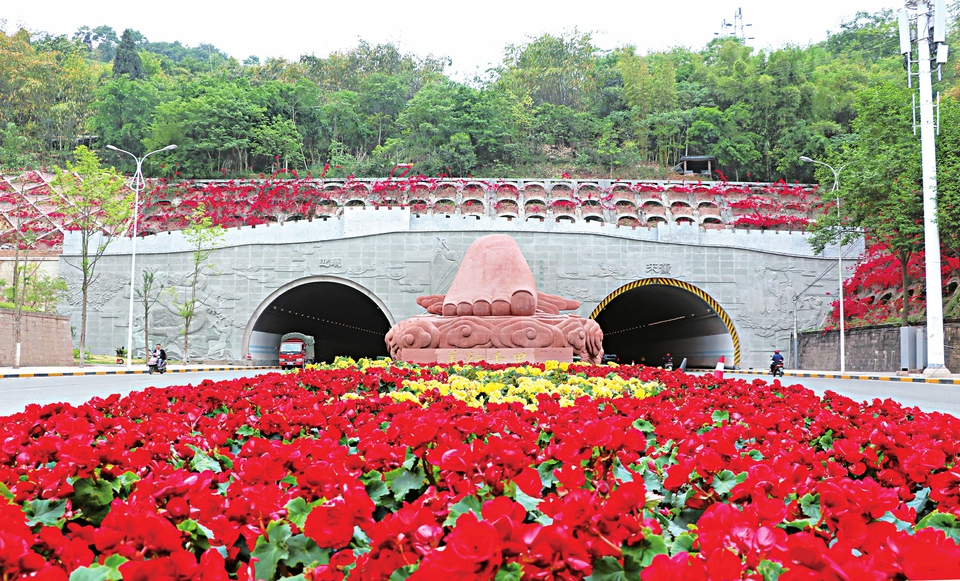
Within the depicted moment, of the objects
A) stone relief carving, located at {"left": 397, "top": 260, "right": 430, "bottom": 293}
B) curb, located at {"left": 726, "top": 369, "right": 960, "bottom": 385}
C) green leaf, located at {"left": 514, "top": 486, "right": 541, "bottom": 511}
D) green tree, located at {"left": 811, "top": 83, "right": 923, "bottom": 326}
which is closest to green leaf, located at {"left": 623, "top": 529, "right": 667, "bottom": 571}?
green leaf, located at {"left": 514, "top": 486, "right": 541, "bottom": 511}

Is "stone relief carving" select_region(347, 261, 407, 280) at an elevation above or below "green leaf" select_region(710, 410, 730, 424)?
above

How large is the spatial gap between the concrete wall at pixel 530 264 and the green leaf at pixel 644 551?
2219 cm

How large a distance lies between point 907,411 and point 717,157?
136 ft

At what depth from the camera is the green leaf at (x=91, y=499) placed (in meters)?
2.05

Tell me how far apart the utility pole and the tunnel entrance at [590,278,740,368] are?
7392 millimetres

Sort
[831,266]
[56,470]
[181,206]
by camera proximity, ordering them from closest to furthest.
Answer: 1. [56,470]
2. [831,266]
3. [181,206]

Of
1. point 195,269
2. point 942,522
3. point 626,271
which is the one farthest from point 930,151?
point 195,269

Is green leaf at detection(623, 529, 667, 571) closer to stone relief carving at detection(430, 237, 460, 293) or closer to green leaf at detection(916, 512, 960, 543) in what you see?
green leaf at detection(916, 512, 960, 543)

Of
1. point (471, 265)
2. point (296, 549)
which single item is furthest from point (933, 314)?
point (296, 549)

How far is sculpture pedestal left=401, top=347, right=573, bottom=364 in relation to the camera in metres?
12.1

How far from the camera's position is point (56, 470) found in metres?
2.00

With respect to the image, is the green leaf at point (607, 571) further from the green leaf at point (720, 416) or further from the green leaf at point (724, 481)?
the green leaf at point (720, 416)

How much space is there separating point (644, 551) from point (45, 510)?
5.08 ft

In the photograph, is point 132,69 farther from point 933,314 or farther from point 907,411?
point 907,411
